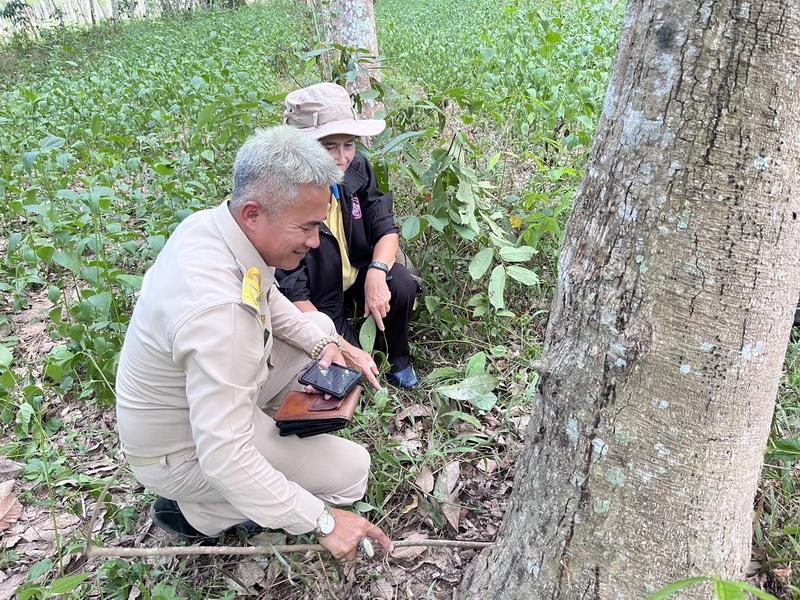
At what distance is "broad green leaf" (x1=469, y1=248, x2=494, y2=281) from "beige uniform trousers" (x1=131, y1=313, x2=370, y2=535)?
92cm

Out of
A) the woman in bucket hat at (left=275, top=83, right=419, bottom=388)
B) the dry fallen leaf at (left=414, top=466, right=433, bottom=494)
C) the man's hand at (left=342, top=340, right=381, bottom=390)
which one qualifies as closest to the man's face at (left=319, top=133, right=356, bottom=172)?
the woman in bucket hat at (left=275, top=83, right=419, bottom=388)

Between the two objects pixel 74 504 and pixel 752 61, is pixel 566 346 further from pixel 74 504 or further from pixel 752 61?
pixel 74 504

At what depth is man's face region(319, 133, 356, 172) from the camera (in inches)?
97.5

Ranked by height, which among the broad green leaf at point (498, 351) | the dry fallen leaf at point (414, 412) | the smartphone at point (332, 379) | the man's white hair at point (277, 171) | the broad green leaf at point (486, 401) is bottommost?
the dry fallen leaf at point (414, 412)

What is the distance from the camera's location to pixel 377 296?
8.57 ft

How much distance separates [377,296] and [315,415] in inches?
32.8

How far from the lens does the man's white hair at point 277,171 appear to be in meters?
1.57

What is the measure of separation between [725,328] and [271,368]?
5.41ft

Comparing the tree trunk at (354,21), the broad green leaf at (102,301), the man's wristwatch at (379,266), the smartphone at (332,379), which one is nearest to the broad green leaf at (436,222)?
the man's wristwatch at (379,266)

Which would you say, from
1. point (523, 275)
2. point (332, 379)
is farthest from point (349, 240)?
point (332, 379)

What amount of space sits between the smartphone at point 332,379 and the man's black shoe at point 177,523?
53 centimetres

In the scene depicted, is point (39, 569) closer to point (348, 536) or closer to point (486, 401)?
point (348, 536)

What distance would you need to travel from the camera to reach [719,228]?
1.02 metres

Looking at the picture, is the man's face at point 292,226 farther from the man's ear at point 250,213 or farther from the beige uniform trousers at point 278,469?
the beige uniform trousers at point 278,469
